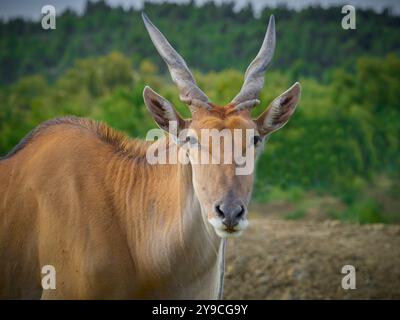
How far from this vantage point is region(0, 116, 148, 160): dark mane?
7039mm

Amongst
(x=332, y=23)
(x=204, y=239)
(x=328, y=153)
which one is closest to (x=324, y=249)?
(x=328, y=153)

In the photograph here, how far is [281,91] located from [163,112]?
920cm

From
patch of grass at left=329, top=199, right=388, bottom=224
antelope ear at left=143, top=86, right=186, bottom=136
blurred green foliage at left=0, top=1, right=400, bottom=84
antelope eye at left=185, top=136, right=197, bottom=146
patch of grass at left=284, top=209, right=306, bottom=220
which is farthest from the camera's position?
blurred green foliage at left=0, top=1, right=400, bottom=84

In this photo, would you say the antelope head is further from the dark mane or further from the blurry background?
the blurry background

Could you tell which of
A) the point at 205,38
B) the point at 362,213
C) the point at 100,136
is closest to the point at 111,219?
the point at 100,136

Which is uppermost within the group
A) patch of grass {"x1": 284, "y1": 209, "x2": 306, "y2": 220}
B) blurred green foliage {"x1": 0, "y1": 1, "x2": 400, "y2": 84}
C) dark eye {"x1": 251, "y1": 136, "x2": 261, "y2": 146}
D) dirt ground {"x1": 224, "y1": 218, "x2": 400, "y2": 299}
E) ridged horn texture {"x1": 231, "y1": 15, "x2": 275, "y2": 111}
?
blurred green foliage {"x1": 0, "y1": 1, "x2": 400, "y2": 84}

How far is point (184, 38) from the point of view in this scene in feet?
62.5

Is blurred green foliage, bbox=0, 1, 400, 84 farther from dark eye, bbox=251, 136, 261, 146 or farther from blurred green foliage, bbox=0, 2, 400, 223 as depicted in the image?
dark eye, bbox=251, 136, 261, 146

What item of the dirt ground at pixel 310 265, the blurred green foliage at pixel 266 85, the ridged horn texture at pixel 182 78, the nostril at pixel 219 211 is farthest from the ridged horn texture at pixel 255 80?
the blurred green foliage at pixel 266 85

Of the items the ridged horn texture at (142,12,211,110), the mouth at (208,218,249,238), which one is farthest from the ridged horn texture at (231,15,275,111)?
the mouth at (208,218,249,238)

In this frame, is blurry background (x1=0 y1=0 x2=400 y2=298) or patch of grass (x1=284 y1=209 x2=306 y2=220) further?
patch of grass (x1=284 y1=209 x2=306 y2=220)

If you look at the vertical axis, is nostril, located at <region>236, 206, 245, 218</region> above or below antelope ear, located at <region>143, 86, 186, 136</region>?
below

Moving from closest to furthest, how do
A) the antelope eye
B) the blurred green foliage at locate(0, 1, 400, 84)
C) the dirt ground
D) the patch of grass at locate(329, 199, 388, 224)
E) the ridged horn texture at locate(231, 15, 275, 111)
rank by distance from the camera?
the antelope eye < the ridged horn texture at locate(231, 15, 275, 111) < the dirt ground < the patch of grass at locate(329, 199, 388, 224) < the blurred green foliage at locate(0, 1, 400, 84)
